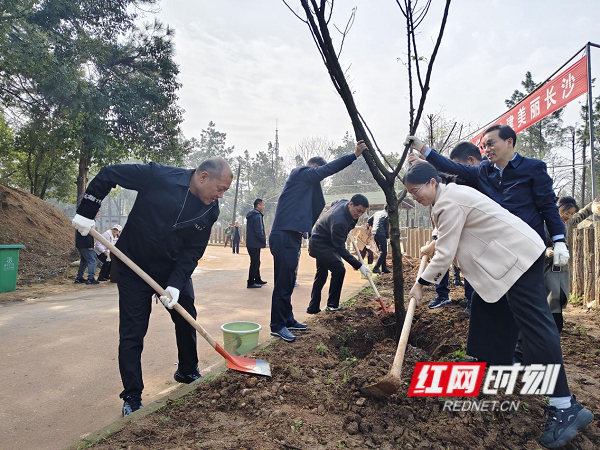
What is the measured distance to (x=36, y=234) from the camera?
14266mm

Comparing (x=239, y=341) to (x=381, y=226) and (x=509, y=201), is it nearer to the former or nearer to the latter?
(x=509, y=201)

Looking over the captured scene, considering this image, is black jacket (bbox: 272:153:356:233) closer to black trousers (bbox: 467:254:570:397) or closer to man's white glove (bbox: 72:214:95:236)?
man's white glove (bbox: 72:214:95:236)

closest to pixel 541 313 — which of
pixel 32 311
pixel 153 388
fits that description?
pixel 153 388

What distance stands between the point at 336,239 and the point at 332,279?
686 millimetres

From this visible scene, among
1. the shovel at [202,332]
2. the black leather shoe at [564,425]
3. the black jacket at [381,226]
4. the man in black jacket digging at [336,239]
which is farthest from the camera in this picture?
the black jacket at [381,226]

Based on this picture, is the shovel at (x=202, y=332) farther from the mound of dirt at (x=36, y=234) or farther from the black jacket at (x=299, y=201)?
the mound of dirt at (x=36, y=234)

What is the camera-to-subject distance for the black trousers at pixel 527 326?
2.29 m

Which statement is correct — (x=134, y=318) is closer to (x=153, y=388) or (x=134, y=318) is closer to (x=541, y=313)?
(x=153, y=388)

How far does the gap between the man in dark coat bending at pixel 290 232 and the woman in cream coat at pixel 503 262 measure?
1.55m

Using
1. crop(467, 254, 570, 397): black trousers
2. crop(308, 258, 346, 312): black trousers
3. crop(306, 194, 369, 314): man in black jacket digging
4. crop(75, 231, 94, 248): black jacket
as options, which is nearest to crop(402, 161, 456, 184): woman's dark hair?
crop(467, 254, 570, 397): black trousers

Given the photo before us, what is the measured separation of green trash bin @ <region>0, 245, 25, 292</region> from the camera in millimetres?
8195

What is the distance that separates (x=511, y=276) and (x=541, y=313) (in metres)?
0.27

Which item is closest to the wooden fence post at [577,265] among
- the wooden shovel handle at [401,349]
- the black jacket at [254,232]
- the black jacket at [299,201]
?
the black jacket at [299,201]

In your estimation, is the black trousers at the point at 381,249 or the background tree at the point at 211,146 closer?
the black trousers at the point at 381,249
